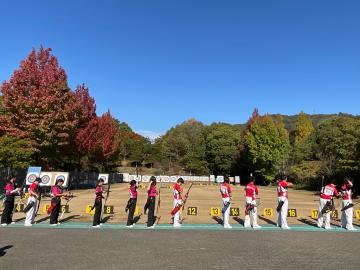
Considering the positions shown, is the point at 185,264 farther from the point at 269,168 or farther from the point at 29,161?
the point at 269,168

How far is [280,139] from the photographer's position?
2822 inches

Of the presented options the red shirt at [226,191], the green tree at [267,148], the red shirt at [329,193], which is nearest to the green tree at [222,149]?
the green tree at [267,148]

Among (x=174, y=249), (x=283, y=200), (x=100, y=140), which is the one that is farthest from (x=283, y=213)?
(x=100, y=140)

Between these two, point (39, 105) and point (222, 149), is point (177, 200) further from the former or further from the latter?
point (222, 149)

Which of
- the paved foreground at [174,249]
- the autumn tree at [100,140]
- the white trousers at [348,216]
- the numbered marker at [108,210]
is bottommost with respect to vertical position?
the paved foreground at [174,249]

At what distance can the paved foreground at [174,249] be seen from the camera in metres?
8.84

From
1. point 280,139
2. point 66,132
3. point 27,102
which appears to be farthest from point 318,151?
point 27,102

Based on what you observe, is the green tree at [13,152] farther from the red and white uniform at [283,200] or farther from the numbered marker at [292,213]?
the red and white uniform at [283,200]

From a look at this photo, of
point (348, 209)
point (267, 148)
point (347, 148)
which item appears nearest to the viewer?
point (348, 209)

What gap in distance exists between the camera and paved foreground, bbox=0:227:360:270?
884 centimetres

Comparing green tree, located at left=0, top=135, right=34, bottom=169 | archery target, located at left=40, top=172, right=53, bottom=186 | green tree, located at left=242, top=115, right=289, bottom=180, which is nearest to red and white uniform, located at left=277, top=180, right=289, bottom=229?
archery target, located at left=40, top=172, right=53, bottom=186

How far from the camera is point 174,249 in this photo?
10641 mm

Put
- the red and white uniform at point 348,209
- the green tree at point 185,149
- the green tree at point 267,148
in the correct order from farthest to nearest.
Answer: the green tree at point 185,149 < the green tree at point 267,148 < the red and white uniform at point 348,209

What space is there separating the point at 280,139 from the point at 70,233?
62.4 metres
